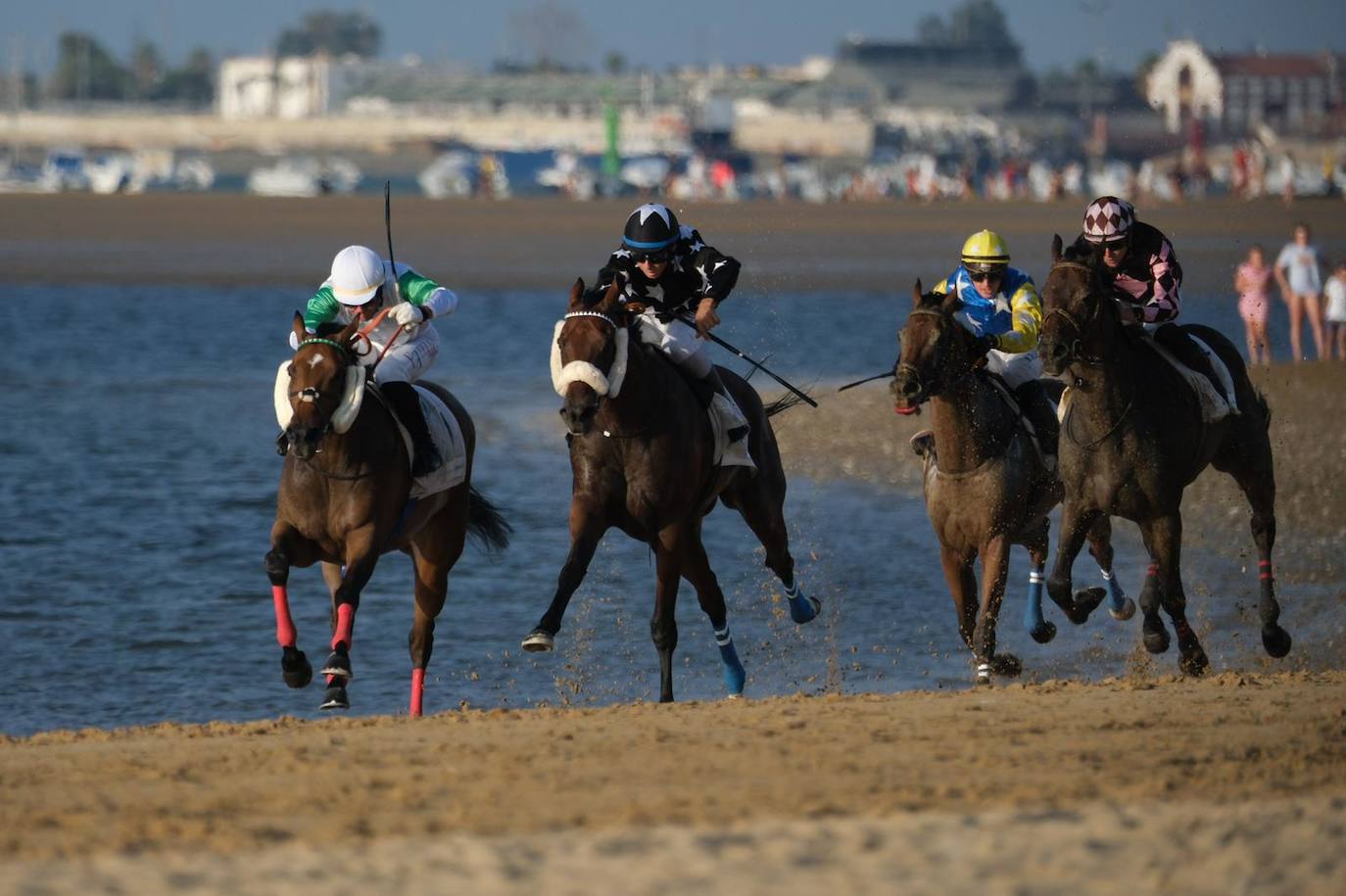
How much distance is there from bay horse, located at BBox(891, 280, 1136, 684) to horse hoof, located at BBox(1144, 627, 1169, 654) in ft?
1.60

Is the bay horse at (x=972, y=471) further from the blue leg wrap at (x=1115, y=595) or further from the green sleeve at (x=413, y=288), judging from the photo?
the green sleeve at (x=413, y=288)

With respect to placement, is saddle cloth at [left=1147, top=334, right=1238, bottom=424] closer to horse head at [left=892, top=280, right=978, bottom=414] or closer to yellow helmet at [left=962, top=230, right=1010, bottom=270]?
yellow helmet at [left=962, top=230, right=1010, bottom=270]

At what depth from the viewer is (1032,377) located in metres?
12.8

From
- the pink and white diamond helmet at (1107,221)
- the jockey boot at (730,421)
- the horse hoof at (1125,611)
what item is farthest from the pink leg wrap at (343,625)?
the horse hoof at (1125,611)

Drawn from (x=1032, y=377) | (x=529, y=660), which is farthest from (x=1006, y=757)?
(x=529, y=660)

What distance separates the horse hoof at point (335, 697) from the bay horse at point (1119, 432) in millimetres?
3837

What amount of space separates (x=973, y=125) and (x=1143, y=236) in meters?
152

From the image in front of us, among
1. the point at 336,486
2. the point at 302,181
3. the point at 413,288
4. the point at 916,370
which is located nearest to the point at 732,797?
the point at 336,486

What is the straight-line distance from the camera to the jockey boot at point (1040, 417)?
12.6 m

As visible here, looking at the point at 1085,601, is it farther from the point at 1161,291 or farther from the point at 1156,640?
the point at 1161,291

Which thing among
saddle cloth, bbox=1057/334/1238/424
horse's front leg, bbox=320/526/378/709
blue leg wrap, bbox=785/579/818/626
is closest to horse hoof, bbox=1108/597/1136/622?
blue leg wrap, bbox=785/579/818/626

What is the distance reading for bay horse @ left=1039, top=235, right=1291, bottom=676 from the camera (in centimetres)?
1128

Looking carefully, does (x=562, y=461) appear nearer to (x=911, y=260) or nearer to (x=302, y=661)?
(x=302, y=661)

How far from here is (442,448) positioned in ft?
38.3
